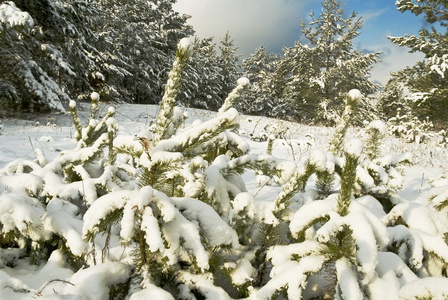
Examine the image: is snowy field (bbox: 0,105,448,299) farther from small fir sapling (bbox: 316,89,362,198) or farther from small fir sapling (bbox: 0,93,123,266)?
small fir sapling (bbox: 316,89,362,198)

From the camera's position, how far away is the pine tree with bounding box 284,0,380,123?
60.6 feet

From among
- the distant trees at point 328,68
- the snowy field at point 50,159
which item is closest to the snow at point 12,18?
the snowy field at point 50,159

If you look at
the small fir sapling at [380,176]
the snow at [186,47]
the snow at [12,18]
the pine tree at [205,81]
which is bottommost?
the small fir sapling at [380,176]

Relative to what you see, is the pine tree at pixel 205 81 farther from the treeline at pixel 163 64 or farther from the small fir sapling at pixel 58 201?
the small fir sapling at pixel 58 201

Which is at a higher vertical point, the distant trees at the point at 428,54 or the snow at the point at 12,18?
the distant trees at the point at 428,54

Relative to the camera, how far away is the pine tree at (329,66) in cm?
1847

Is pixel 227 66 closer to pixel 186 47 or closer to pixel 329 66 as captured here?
pixel 329 66

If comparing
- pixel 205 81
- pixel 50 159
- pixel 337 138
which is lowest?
pixel 50 159

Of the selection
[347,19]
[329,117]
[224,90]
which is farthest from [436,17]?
[224,90]

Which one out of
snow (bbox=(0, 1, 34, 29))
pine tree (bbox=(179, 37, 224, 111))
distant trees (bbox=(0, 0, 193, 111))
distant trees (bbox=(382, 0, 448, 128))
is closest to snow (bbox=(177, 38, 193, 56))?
distant trees (bbox=(0, 0, 193, 111))

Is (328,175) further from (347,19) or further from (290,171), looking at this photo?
(347,19)

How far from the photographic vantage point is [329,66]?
794 inches

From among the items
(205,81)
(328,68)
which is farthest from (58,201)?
(205,81)

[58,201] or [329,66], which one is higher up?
[329,66]
